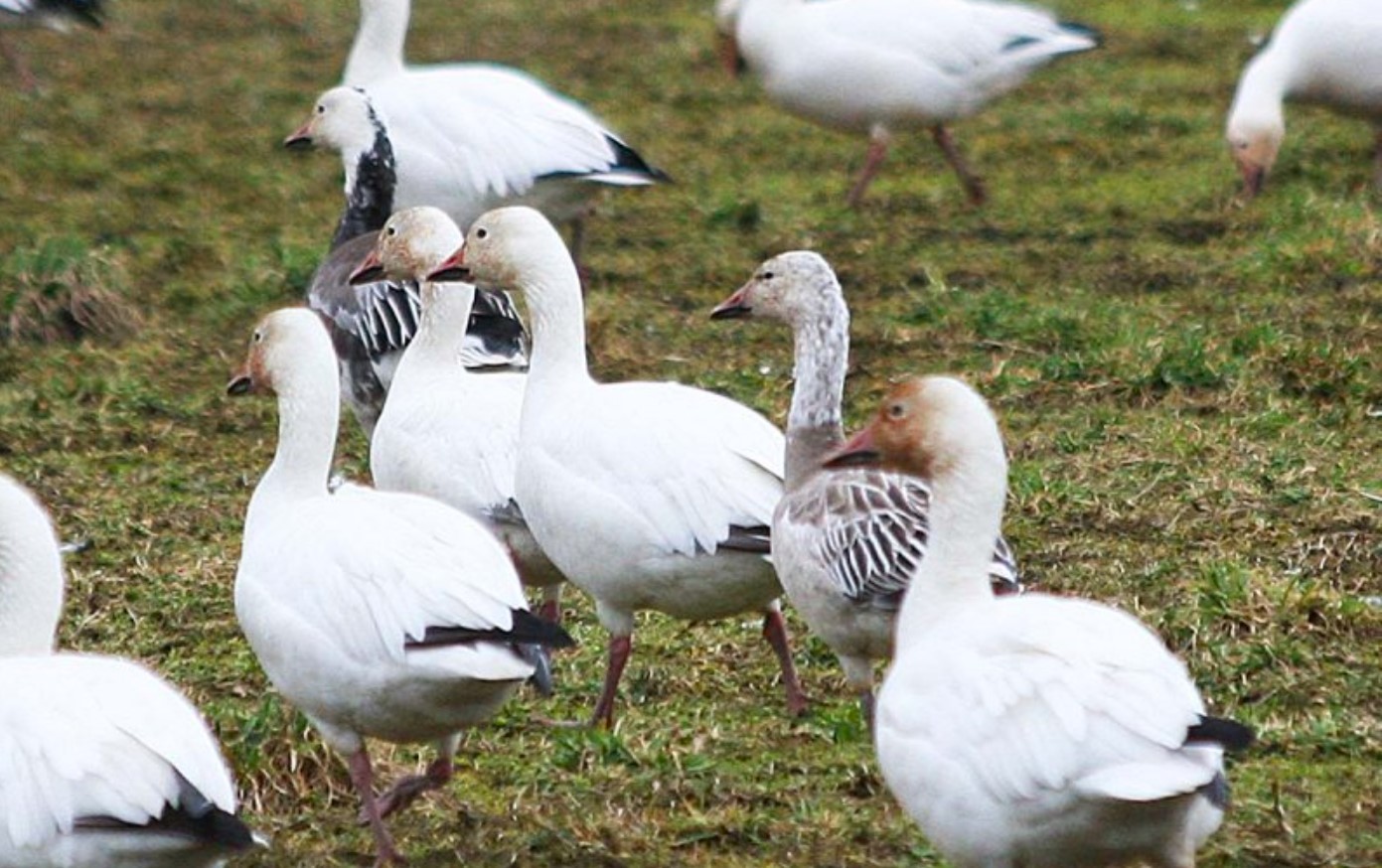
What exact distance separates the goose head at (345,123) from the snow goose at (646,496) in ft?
8.59

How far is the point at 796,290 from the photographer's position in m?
5.73

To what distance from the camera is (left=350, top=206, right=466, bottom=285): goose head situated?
6.64 meters

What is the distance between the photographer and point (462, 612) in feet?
15.1

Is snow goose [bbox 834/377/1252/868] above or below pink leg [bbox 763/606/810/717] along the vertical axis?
above

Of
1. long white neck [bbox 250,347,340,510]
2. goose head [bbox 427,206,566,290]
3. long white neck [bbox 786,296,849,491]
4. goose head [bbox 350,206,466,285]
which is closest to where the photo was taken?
long white neck [bbox 250,347,340,510]

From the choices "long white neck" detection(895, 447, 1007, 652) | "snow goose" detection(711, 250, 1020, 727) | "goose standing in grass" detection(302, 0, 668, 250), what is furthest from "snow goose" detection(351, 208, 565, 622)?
"goose standing in grass" detection(302, 0, 668, 250)

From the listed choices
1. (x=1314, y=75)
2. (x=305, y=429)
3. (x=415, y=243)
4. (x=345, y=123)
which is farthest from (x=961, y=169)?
(x=305, y=429)

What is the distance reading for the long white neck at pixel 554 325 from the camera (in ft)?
19.0

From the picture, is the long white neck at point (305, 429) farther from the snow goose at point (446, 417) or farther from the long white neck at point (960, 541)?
the long white neck at point (960, 541)

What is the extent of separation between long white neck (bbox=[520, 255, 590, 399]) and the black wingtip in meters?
2.20

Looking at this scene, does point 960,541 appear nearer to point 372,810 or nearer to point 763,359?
point 372,810

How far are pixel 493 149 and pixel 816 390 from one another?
3.37 meters

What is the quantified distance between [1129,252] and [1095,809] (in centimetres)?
577

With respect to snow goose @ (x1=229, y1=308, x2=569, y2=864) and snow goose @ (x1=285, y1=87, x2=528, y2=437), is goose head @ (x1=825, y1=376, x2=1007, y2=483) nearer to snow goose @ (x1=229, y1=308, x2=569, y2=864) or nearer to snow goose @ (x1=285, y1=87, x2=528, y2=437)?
snow goose @ (x1=229, y1=308, x2=569, y2=864)
